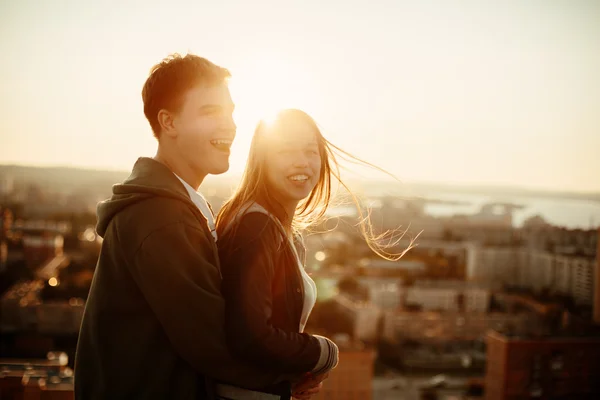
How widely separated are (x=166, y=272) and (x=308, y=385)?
313 millimetres

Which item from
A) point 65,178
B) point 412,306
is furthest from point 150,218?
point 65,178

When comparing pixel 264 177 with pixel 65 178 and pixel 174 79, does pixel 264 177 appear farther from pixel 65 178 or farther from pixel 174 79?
pixel 65 178

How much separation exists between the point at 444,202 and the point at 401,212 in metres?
12.4

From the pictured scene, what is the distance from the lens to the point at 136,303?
0.75 meters

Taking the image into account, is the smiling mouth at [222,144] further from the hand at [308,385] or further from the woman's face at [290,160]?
the hand at [308,385]

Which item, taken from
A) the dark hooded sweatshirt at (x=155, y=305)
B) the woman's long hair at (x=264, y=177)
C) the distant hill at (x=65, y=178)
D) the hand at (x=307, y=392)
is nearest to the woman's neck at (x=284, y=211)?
the woman's long hair at (x=264, y=177)

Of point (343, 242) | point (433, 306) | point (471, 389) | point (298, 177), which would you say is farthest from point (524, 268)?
point (298, 177)

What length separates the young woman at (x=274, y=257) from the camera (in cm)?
76

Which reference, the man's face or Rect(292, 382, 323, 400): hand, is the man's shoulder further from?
Rect(292, 382, 323, 400): hand

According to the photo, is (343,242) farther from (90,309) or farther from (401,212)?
(90,309)

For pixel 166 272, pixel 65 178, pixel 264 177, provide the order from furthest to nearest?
pixel 65 178 → pixel 264 177 → pixel 166 272

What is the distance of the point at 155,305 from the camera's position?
0.72 metres

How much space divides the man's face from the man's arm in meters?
0.13

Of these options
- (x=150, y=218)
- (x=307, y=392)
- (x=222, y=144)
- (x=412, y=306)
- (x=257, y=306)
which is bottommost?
(x=412, y=306)
